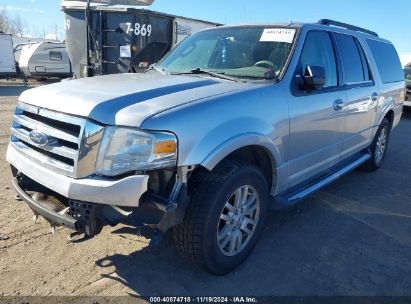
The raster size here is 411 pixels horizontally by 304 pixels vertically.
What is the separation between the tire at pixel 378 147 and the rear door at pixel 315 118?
5.51 ft

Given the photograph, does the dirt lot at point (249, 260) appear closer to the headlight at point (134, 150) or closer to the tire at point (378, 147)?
the headlight at point (134, 150)

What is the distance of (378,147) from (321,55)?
2653 mm

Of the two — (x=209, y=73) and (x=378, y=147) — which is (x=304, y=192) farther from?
(x=378, y=147)

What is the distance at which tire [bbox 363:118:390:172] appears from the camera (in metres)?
6.00

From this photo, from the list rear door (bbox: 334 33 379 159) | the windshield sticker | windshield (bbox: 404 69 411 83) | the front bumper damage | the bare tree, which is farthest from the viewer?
the bare tree

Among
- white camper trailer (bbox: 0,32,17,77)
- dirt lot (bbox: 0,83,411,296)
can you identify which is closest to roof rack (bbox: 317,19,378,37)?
dirt lot (bbox: 0,83,411,296)

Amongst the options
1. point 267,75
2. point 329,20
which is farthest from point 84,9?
point 267,75

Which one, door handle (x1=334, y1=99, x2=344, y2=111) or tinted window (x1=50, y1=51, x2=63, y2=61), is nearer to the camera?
door handle (x1=334, y1=99, x2=344, y2=111)

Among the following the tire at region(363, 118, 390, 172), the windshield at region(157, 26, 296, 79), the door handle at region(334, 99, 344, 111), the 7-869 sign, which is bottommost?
the tire at region(363, 118, 390, 172)

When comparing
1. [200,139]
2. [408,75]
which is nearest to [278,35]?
[200,139]

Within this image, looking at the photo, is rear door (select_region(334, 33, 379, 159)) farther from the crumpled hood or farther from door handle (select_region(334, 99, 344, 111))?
the crumpled hood

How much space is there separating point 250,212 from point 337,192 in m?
2.32

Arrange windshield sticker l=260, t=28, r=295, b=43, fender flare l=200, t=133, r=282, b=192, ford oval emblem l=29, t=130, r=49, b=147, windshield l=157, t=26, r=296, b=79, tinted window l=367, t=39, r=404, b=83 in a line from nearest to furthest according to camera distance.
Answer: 1. fender flare l=200, t=133, r=282, b=192
2. ford oval emblem l=29, t=130, r=49, b=147
3. windshield l=157, t=26, r=296, b=79
4. windshield sticker l=260, t=28, r=295, b=43
5. tinted window l=367, t=39, r=404, b=83

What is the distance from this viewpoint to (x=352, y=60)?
15.7 ft
